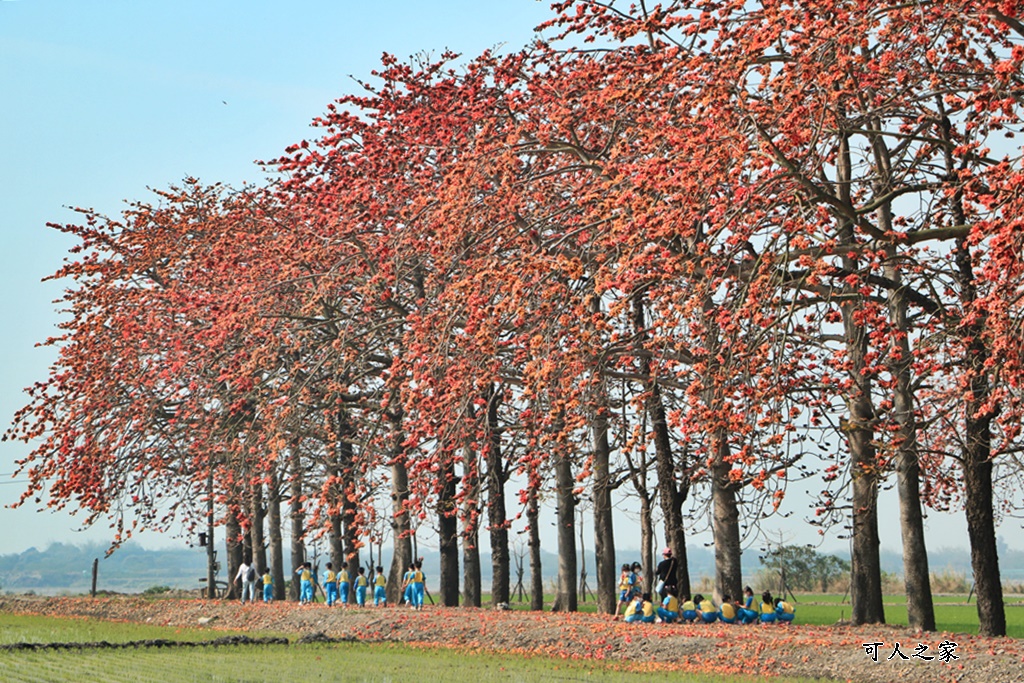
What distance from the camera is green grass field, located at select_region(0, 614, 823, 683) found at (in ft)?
45.9

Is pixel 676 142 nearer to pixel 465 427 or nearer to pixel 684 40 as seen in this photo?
pixel 684 40

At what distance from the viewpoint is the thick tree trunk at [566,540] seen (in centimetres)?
2431

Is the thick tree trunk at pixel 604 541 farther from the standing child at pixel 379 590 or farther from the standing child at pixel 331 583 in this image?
the standing child at pixel 331 583

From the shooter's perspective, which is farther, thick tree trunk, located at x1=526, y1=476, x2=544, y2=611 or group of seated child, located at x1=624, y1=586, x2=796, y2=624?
thick tree trunk, located at x1=526, y1=476, x2=544, y2=611

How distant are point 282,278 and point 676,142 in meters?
11.8

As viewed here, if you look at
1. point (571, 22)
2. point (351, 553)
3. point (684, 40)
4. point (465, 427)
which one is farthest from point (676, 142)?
point (351, 553)

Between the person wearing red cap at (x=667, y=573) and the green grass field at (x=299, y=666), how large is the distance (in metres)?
4.34

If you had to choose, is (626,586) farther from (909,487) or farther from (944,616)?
(944,616)

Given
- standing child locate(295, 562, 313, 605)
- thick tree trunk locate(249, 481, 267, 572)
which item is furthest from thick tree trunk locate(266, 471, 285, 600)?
standing child locate(295, 562, 313, 605)

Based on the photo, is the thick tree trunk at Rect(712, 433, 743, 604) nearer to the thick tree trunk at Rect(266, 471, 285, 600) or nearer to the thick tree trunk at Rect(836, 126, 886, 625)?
the thick tree trunk at Rect(836, 126, 886, 625)

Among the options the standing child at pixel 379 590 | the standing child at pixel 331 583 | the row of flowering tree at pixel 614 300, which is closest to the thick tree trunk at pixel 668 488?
the row of flowering tree at pixel 614 300

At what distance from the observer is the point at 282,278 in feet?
78.8

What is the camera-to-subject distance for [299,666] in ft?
51.3

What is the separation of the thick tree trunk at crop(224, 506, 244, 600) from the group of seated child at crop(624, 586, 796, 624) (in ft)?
57.9
